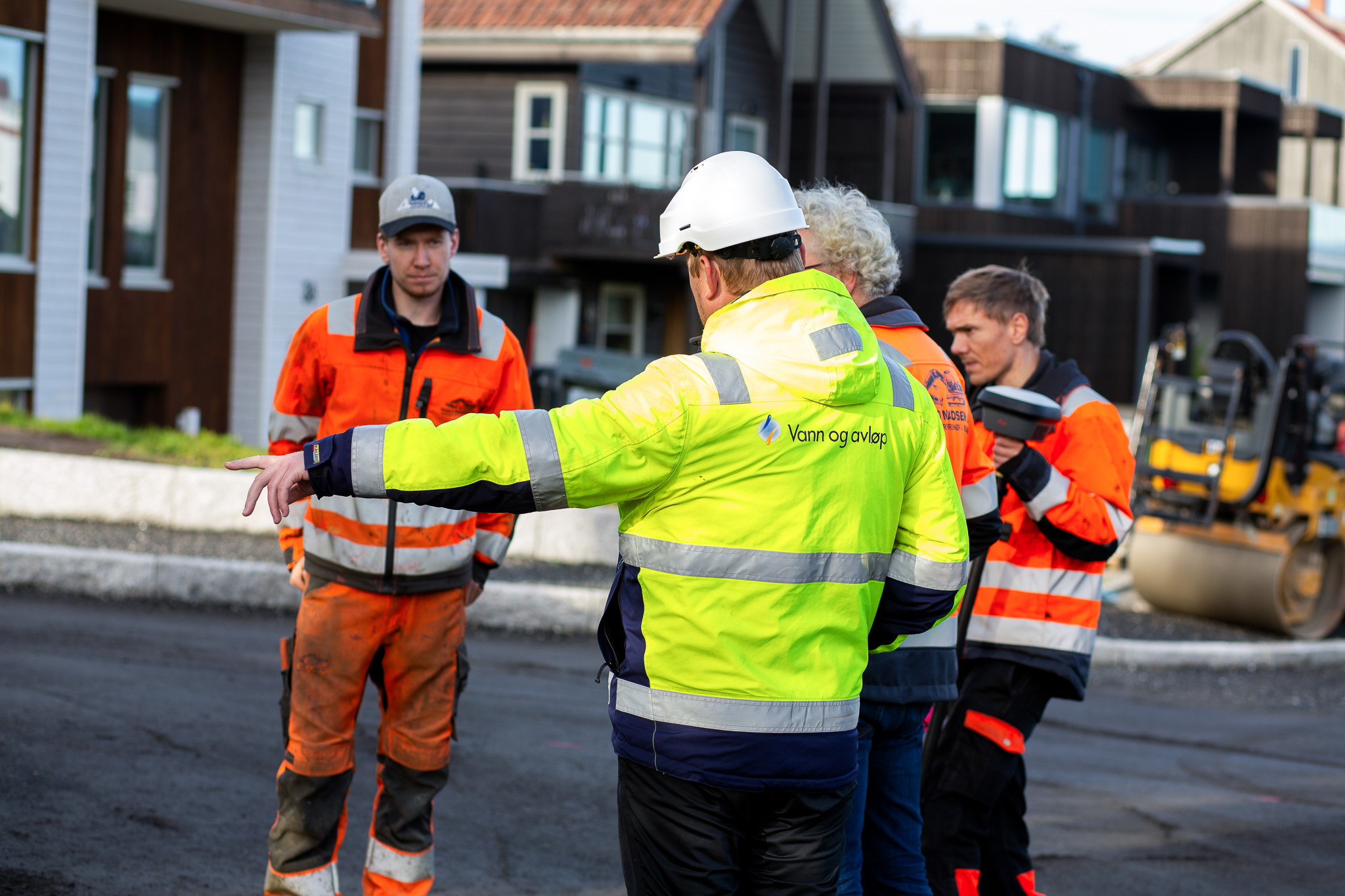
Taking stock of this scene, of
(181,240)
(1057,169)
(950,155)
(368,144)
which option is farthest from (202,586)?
(1057,169)

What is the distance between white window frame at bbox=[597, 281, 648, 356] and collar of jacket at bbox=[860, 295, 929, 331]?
857 inches

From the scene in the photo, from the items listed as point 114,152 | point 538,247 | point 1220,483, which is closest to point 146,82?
point 114,152

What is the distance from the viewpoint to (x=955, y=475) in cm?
361

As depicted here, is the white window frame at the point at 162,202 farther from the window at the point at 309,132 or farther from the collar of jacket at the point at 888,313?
the collar of jacket at the point at 888,313

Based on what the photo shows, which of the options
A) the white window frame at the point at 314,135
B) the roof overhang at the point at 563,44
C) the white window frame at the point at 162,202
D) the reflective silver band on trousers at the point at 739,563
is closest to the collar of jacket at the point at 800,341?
the reflective silver band on trousers at the point at 739,563

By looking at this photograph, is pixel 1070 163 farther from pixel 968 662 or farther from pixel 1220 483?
pixel 968 662

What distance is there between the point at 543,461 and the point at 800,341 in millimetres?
521

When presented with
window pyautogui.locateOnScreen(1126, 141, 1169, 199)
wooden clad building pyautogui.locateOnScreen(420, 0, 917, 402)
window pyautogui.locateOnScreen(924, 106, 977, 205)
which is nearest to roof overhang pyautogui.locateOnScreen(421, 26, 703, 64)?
wooden clad building pyautogui.locateOnScreen(420, 0, 917, 402)

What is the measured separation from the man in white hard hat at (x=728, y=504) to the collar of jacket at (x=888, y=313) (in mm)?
816

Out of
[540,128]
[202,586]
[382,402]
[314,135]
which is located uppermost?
[540,128]

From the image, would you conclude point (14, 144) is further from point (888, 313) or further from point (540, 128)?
point (888, 313)

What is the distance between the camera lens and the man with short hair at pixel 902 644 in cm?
365

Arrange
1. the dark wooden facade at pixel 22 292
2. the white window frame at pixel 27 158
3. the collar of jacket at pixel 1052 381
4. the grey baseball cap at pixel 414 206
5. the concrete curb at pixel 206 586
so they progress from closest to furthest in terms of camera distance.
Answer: the collar of jacket at pixel 1052 381, the grey baseball cap at pixel 414 206, the concrete curb at pixel 206 586, the dark wooden facade at pixel 22 292, the white window frame at pixel 27 158

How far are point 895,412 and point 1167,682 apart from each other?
7.74m
